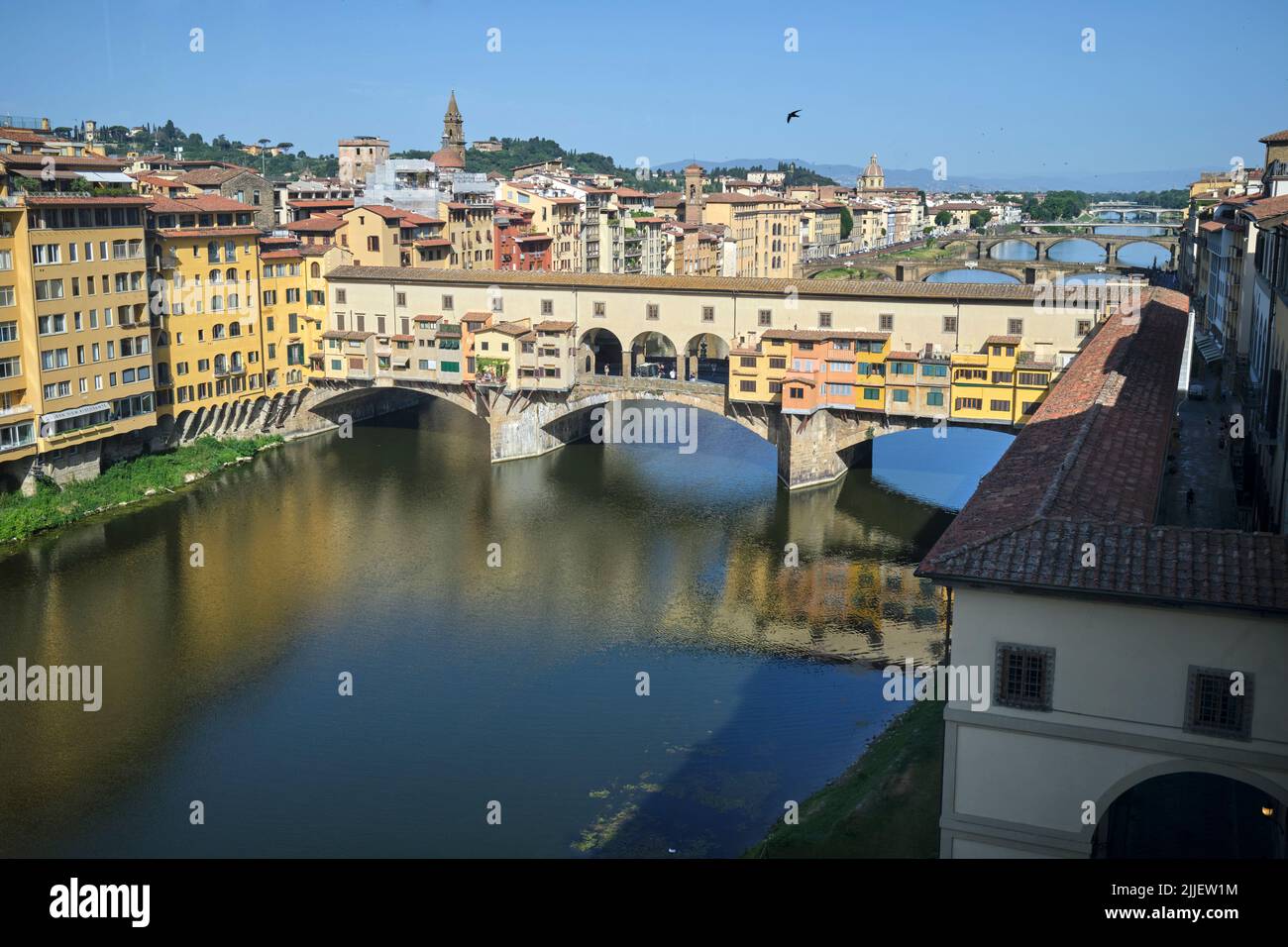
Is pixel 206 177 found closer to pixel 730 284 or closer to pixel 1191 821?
pixel 730 284

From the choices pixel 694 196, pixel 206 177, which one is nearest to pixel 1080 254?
pixel 694 196

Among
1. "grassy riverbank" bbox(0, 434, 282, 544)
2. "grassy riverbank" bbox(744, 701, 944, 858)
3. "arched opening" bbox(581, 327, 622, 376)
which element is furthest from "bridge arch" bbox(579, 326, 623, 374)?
"grassy riverbank" bbox(744, 701, 944, 858)

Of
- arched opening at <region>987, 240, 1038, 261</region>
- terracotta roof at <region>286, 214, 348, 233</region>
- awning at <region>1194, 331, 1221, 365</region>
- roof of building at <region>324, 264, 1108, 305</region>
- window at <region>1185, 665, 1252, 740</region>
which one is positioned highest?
arched opening at <region>987, 240, 1038, 261</region>

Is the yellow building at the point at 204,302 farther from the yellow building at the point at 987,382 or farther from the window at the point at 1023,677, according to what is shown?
the window at the point at 1023,677

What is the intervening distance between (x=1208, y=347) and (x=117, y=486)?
3394 centimetres

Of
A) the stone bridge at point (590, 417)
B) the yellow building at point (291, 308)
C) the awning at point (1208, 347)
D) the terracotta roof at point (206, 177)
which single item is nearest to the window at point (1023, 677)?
the stone bridge at point (590, 417)

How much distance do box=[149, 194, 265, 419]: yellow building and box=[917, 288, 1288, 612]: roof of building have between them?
2725cm

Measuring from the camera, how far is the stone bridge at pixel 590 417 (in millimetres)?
36938

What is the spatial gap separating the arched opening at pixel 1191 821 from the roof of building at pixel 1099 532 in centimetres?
319

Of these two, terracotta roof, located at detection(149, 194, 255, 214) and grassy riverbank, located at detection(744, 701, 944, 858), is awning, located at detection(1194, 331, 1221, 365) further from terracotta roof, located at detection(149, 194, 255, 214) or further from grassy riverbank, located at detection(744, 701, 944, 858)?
terracotta roof, located at detection(149, 194, 255, 214)

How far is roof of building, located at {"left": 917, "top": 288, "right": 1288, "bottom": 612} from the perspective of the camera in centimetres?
1201

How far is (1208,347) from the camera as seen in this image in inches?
1591
